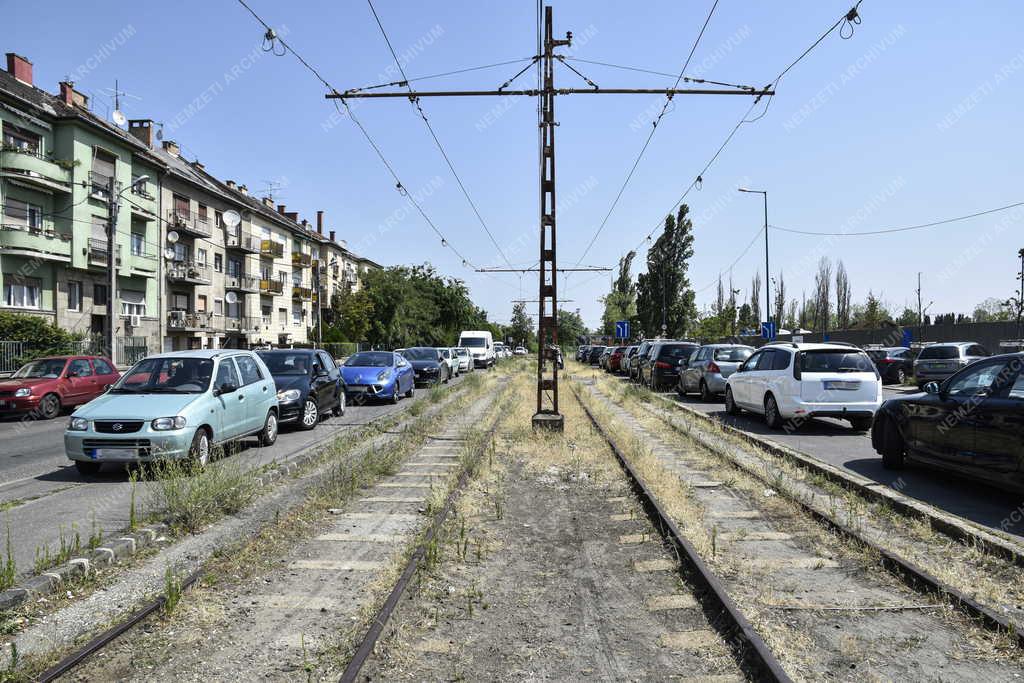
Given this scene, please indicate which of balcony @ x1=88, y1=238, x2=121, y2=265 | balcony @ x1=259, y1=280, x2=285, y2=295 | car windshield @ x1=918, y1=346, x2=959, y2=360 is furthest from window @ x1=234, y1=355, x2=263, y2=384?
balcony @ x1=259, y1=280, x2=285, y2=295

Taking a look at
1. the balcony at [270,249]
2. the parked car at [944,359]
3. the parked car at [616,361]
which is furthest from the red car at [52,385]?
the balcony at [270,249]

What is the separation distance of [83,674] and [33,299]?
34.7 meters

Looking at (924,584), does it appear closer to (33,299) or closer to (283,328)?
(33,299)

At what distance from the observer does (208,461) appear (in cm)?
928

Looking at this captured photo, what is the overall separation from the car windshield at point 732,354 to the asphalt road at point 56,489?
35.7 ft

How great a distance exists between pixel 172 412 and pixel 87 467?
1.52m

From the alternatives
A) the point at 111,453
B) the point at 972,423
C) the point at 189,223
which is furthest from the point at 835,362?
A: the point at 189,223

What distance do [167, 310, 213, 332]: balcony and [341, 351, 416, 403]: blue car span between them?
26926 mm

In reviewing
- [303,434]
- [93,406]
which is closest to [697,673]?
[93,406]

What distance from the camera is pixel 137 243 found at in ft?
130

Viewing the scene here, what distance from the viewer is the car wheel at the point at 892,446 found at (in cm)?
868

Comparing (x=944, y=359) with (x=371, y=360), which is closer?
(x=371, y=360)

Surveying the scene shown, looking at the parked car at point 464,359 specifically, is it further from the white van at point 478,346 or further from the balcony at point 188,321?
the balcony at point 188,321

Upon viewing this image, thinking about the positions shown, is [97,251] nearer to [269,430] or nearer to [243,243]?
[243,243]
